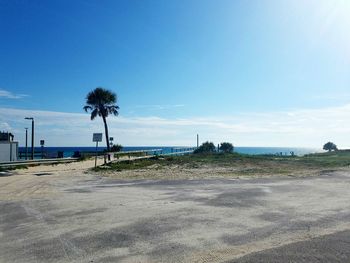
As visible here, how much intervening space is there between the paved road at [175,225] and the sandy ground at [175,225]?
2cm

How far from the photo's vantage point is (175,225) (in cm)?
1096

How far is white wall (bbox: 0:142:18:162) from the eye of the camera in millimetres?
41513

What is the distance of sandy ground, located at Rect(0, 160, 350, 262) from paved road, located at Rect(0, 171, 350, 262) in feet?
0.06

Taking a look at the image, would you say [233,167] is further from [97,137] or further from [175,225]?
[175,225]

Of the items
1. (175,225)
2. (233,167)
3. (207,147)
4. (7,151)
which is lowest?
(175,225)

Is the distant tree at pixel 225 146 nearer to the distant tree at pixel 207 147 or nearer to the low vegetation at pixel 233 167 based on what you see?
the distant tree at pixel 207 147

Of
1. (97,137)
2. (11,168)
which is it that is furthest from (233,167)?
(11,168)

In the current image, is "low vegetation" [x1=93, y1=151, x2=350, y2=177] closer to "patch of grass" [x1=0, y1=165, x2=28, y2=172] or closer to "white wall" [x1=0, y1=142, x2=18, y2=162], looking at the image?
"patch of grass" [x1=0, y1=165, x2=28, y2=172]

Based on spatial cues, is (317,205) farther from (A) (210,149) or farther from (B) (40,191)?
(A) (210,149)

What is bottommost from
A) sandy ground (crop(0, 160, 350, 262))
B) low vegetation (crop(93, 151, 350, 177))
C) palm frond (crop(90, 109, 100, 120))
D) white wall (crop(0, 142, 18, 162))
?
sandy ground (crop(0, 160, 350, 262))

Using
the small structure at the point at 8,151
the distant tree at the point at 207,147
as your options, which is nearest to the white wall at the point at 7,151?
the small structure at the point at 8,151

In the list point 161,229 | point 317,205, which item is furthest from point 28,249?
point 317,205

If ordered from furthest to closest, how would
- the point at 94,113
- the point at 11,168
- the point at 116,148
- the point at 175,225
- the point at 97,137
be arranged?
the point at 116,148, the point at 94,113, the point at 97,137, the point at 11,168, the point at 175,225

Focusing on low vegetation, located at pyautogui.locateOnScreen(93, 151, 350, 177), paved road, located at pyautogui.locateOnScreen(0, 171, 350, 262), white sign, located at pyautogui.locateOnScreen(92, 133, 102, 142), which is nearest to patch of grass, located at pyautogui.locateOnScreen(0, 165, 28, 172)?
white sign, located at pyautogui.locateOnScreen(92, 133, 102, 142)
